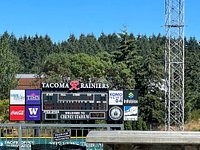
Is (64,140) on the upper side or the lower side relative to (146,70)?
lower

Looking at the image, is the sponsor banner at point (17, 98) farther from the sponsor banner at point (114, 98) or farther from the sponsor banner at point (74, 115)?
the sponsor banner at point (114, 98)

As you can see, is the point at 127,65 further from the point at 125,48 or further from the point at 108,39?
the point at 108,39

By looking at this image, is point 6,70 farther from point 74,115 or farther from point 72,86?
point 74,115

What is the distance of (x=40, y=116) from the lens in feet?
91.7

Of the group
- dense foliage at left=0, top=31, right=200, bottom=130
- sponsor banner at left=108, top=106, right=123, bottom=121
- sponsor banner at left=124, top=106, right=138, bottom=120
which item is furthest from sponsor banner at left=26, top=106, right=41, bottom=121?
dense foliage at left=0, top=31, right=200, bottom=130

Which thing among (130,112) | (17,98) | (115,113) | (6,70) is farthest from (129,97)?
(6,70)

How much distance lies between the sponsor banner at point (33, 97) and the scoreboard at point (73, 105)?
0.98ft

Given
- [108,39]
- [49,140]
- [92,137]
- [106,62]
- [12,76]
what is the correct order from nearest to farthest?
1. [92,137]
2. [49,140]
3. [12,76]
4. [106,62]
5. [108,39]

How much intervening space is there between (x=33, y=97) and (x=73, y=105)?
2281 millimetres

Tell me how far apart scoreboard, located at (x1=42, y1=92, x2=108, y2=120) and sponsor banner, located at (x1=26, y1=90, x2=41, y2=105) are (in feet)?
0.98

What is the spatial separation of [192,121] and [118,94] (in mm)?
33211

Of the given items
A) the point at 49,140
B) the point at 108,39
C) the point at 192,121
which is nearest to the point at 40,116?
the point at 49,140

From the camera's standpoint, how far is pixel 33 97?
27875 mm

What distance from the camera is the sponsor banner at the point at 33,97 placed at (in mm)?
27859
